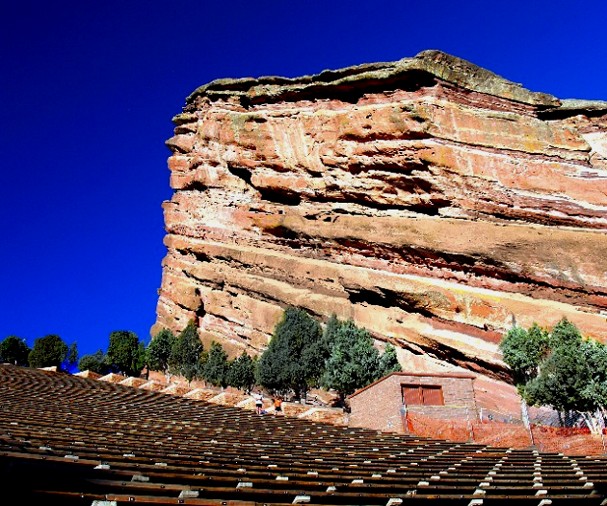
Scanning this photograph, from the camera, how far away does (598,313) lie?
3412cm

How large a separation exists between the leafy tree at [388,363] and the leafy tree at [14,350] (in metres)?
45.4

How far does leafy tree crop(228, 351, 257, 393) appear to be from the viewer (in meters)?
41.5

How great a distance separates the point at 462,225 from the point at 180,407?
29.9m

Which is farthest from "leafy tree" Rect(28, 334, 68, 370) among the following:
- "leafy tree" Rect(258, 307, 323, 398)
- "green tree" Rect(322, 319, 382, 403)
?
"green tree" Rect(322, 319, 382, 403)

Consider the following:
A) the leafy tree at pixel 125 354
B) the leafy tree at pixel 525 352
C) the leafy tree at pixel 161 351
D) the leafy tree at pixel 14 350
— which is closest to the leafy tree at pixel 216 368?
the leafy tree at pixel 161 351

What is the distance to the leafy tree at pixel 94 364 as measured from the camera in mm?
60756

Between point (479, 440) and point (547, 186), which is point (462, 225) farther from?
point (479, 440)

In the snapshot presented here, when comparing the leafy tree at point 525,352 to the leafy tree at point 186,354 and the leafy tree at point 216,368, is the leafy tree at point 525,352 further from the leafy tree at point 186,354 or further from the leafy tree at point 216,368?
the leafy tree at point 186,354

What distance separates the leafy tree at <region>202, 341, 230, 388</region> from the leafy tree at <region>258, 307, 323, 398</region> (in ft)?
15.4

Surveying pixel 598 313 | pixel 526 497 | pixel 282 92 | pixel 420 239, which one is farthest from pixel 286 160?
pixel 526 497

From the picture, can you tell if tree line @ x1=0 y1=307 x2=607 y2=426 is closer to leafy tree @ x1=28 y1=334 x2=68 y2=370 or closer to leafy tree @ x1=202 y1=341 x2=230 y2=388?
leafy tree @ x1=202 y1=341 x2=230 y2=388

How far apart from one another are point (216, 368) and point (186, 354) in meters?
5.71

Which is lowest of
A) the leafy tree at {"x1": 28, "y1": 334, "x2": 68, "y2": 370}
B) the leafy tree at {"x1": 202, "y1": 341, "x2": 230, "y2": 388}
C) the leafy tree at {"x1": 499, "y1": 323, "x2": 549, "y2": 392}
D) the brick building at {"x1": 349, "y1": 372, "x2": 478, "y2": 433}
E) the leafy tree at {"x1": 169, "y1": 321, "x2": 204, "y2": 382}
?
the brick building at {"x1": 349, "y1": 372, "x2": 478, "y2": 433}

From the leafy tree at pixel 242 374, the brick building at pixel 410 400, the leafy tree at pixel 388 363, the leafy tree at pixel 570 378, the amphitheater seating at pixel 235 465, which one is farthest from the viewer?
the leafy tree at pixel 242 374
